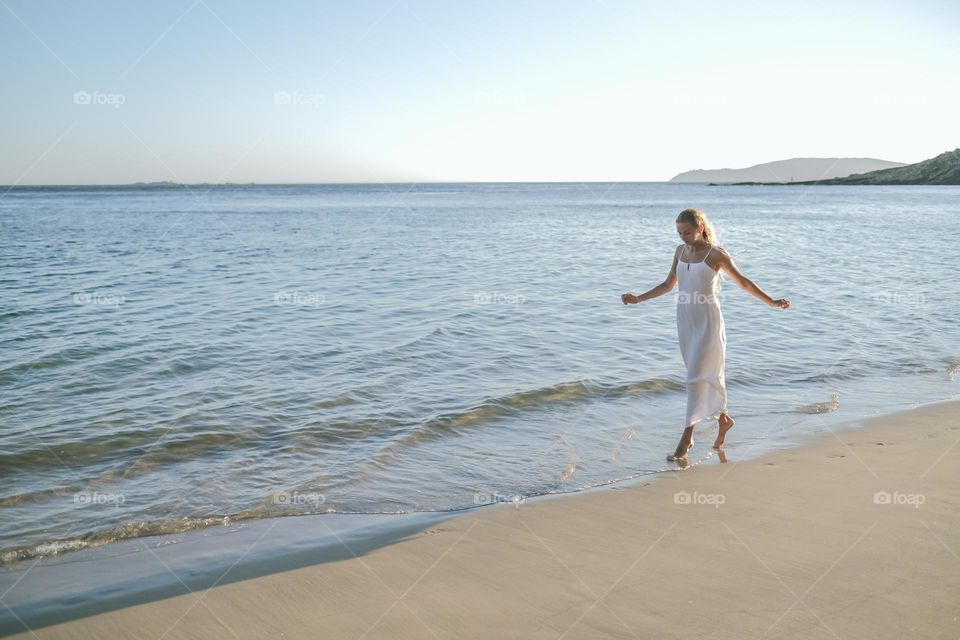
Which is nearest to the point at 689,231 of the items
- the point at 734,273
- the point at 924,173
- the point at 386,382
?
the point at 734,273

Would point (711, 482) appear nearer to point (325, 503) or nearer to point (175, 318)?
point (325, 503)

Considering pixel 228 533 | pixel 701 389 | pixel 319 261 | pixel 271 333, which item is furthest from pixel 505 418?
pixel 319 261

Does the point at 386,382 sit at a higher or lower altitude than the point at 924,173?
lower

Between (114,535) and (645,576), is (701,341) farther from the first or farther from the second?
(114,535)

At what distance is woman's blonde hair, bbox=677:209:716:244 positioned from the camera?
19.5ft

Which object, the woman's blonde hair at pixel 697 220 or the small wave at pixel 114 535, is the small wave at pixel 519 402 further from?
the woman's blonde hair at pixel 697 220

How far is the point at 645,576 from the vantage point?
4.01 metres

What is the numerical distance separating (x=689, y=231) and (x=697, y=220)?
11 cm

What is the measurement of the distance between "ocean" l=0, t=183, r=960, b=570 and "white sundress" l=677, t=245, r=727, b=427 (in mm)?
549

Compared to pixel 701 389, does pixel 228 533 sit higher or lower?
lower

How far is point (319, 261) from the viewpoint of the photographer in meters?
22.8

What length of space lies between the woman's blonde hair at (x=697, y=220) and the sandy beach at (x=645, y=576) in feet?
6.56

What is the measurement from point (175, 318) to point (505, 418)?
7.78 meters

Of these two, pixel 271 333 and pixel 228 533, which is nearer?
pixel 228 533
